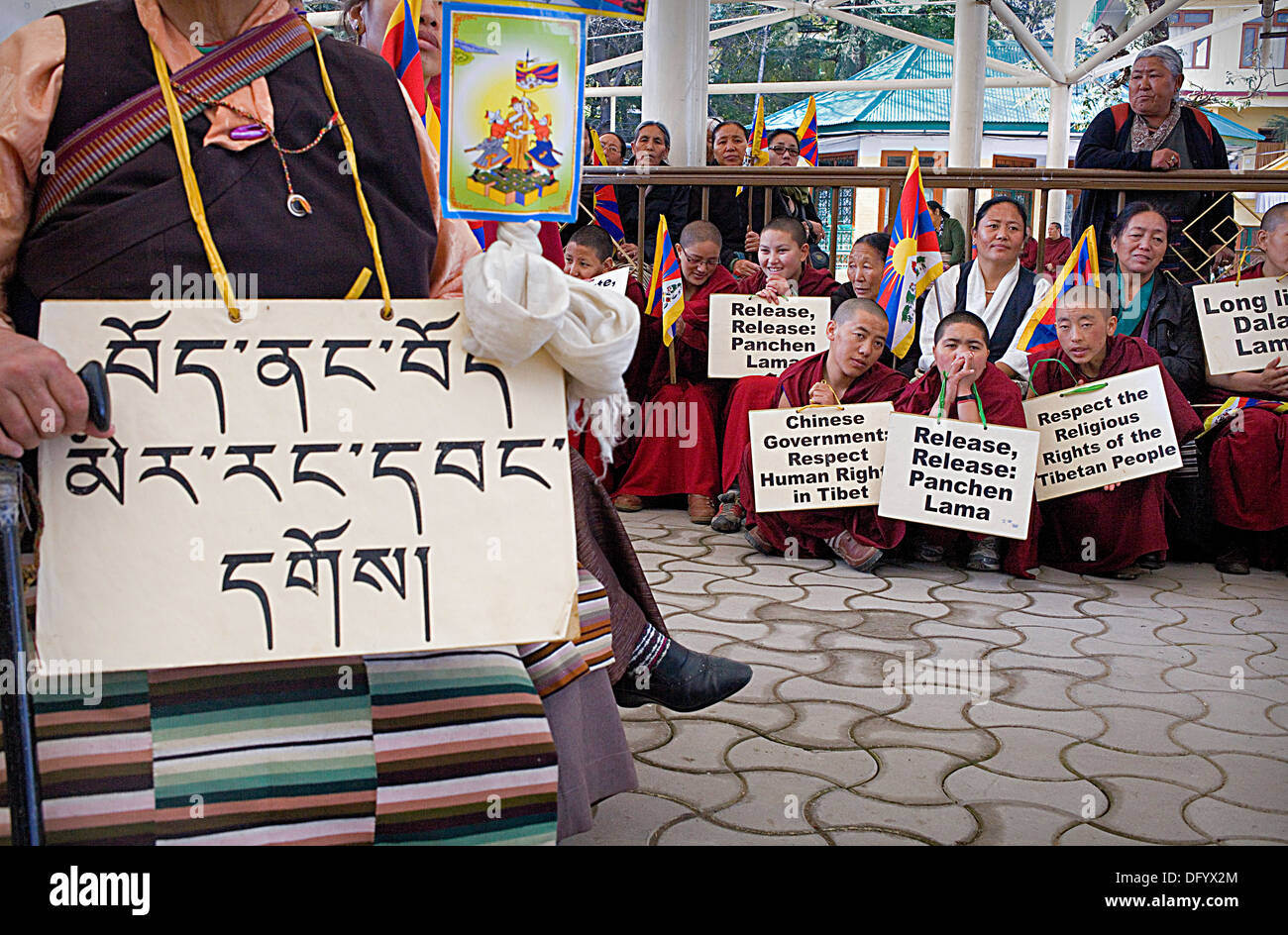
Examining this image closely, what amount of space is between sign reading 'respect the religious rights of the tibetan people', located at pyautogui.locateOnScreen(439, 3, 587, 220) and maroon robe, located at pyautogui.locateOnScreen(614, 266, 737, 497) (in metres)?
3.92

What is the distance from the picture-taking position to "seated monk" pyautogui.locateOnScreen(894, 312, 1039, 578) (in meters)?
4.23

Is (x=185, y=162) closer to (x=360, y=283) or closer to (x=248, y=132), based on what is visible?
(x=248, y=132)

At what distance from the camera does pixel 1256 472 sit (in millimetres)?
4391

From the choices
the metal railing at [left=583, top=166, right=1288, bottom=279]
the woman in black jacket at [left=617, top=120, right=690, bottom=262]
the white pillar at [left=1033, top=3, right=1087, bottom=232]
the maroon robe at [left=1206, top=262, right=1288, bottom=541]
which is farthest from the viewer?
the white pillar at [left=1033, top=3, right=1087, bottom=232]

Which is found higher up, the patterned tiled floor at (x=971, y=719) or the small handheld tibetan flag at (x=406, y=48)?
the small handheld tibetan flag at (x=406, y=48)

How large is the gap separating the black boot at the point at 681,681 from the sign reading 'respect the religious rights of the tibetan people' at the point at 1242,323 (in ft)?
10.5

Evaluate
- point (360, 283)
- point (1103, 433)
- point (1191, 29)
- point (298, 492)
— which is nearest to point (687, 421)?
point (1103, 433)

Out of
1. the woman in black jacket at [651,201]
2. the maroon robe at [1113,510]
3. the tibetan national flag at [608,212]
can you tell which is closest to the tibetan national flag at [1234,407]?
the maroon robe at [1113,510]

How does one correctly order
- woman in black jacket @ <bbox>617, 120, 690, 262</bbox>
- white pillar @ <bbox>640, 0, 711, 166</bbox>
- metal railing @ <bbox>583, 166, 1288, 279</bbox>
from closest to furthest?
1. metal railing @ <bbox>583, 166, 1288, 279</bbox>
2. woman in black jacket @ <bbox>617, 120, 690, 262</bbox>
3. white pillar @ <bbox>640, 0, 711, 166</bbox>

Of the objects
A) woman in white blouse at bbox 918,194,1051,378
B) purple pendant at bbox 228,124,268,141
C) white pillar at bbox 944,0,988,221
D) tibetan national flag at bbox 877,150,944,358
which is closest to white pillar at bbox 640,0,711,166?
tibetan national flag at bbox 877,150,944,358

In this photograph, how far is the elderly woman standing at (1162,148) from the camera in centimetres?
530

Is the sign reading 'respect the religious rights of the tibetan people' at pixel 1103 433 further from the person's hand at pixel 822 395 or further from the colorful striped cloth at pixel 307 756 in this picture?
the colorful striped cloth at pixel 307 756

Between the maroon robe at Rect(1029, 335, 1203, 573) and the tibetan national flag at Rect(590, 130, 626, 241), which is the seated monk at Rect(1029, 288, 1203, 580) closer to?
the maroon robe at Rect(1029, 335, 1203, 573)

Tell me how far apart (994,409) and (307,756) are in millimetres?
3385
